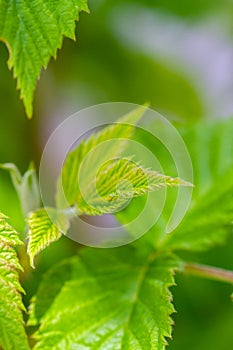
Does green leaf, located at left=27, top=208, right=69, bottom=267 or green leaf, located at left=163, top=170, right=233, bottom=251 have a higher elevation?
green leaf, located at left=27, top=208, right=69, bottom=267

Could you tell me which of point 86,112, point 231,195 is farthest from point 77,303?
point 86,112

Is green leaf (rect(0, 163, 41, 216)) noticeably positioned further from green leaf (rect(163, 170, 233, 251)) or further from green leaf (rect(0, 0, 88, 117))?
green leaf (rect(163, 170, 233, 251))

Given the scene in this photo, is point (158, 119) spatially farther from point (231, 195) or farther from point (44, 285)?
point (44, 285)

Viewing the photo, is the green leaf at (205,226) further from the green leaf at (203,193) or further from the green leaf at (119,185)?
the green leaf at (119,185)

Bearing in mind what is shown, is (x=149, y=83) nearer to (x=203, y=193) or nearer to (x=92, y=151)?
(x=203, y=193)

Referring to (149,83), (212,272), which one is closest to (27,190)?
(212,272)

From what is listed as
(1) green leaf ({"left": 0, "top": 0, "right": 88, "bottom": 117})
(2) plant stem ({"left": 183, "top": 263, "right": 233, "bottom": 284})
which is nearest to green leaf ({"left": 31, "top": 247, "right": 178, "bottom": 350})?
(2) plant stem ({"left": 183, "top": 263, "right": 233, "bottom": 284})

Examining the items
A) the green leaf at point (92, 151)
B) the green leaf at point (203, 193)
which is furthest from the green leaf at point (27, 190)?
the green leaf at point (203, 193)
